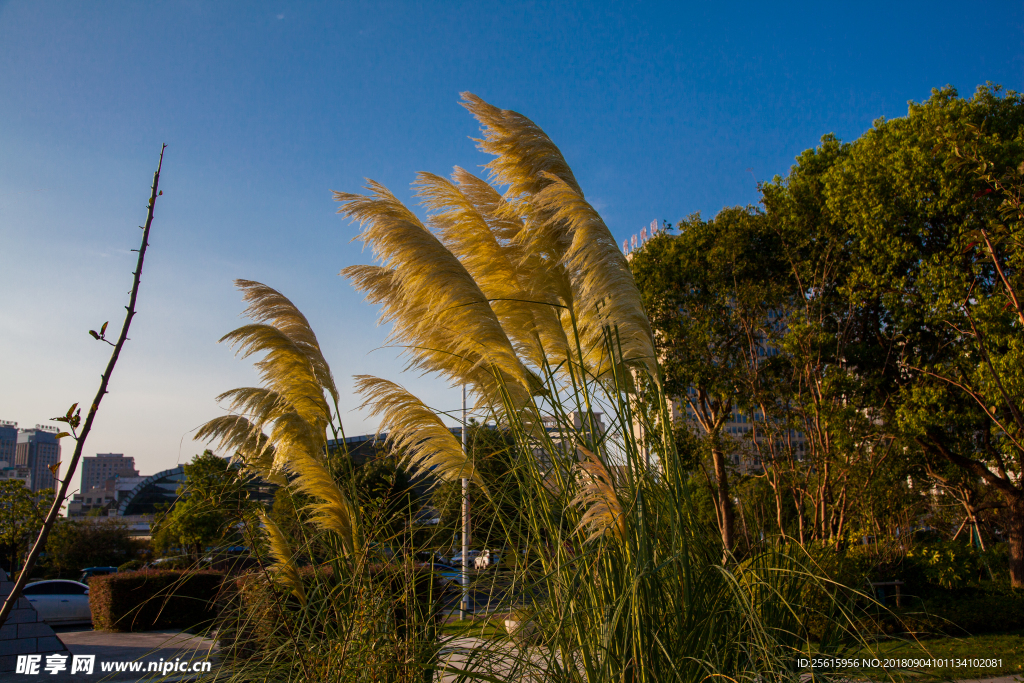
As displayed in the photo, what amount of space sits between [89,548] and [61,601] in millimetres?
11069

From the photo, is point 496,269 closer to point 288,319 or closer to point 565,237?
point 565,237

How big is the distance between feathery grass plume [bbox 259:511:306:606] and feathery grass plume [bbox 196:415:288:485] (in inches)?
12.5

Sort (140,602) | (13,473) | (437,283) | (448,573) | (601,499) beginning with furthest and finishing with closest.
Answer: (13,473), (140,602), (448,573), (437,283), (601,499)

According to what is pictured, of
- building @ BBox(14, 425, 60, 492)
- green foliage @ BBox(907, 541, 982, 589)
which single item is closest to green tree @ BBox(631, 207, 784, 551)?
green foliage @ BBox(907, 541, 982, 589)

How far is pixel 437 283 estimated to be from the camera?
3004 millimetres

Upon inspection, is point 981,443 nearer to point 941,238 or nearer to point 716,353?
point 941,238

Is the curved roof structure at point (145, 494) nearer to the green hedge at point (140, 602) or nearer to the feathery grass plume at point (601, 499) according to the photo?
the green hedge at point (140, 602)

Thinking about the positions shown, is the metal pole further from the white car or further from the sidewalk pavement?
the white car

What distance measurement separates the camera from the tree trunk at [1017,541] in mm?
11211

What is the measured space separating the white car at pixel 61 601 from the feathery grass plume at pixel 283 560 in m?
14.0

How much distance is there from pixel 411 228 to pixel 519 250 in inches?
26.2

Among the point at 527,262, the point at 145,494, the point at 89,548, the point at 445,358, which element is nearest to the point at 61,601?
the point at 89,548

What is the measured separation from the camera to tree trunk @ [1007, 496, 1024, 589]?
11211 millimetres

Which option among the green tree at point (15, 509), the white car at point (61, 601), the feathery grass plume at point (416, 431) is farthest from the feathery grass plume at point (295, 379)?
the white car at point (61, 601)
